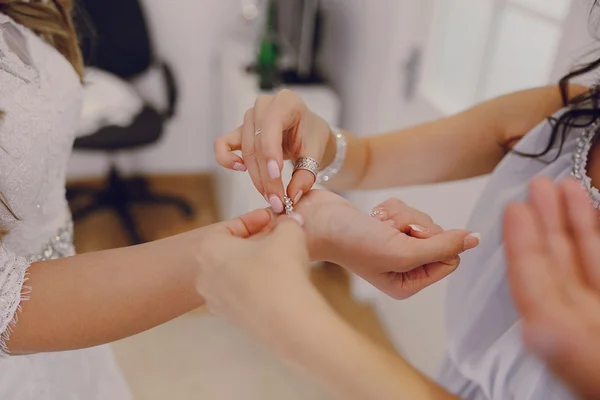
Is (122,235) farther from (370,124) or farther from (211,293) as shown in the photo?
(211,293)

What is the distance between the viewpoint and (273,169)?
2.07ft

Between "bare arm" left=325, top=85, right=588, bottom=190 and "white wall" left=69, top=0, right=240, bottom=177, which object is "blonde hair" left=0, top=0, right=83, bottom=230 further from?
"white wall" left=69, top=0, right=240, bottom=177

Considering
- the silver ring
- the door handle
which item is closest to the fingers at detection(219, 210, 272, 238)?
the silver ring

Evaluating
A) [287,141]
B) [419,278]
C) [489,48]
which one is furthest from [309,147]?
[489,48]

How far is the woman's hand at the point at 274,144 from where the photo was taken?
64cm

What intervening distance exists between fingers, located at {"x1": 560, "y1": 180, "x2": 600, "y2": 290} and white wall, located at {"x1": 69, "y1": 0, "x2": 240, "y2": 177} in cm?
213

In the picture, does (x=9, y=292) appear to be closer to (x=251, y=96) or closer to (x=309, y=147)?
(x=309, y=147)

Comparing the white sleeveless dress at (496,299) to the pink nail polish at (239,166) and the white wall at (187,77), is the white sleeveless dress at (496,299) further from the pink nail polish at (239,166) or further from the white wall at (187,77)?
the white wall at (187,77)

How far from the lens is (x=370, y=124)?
1.69 m

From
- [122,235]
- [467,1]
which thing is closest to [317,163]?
[467,1]

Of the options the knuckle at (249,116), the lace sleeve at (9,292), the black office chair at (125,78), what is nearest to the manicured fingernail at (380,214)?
the knuckle at (249,116)

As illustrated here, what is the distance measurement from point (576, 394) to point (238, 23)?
2221 mm

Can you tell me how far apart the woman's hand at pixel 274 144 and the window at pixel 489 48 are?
1.89 ft

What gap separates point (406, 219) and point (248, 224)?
8.5 inches
